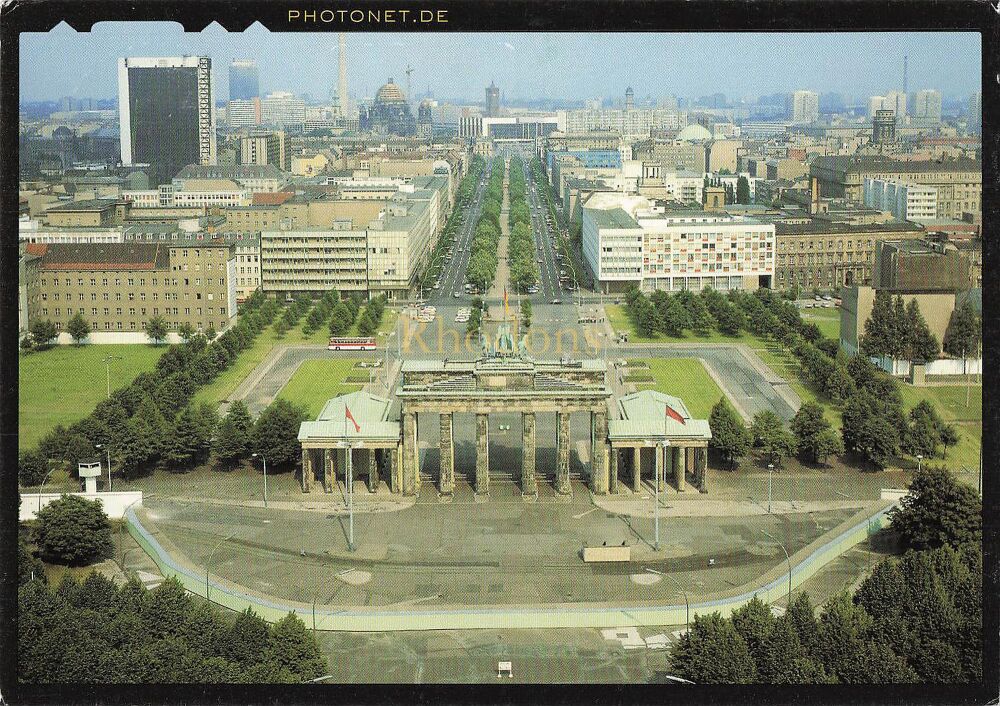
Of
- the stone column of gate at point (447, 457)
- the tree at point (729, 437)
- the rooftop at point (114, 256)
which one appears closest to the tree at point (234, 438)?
the stone column of gate at point (447, 457)

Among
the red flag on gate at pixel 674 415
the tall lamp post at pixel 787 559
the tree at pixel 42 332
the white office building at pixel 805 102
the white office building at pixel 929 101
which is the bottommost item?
the tall lamp post at pixel 787 559

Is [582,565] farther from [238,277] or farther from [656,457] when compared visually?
[238,277]

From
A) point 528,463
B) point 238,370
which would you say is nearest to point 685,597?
point 528,463

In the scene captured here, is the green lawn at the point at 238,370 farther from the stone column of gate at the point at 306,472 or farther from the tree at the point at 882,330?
the tree at the point at 882,330

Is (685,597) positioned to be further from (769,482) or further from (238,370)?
(238,370)

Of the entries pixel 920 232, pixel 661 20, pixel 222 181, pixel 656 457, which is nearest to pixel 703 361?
pixel 656 457

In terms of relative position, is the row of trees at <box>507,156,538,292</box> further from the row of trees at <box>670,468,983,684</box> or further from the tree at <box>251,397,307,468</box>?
the row of trees at <box>670,468,983,684</box>

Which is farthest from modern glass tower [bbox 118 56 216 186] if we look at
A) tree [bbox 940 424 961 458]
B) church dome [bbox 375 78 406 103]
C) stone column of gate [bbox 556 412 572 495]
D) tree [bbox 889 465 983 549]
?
tree [bbox 889 465 983 549]
